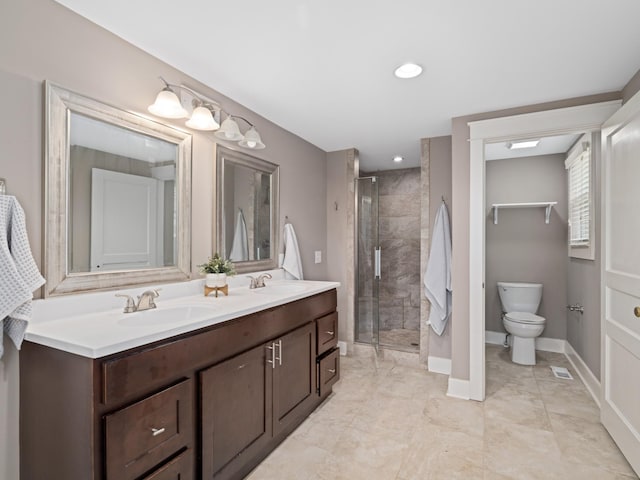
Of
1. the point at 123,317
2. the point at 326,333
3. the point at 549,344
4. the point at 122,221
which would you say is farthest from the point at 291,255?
the point at 549,344

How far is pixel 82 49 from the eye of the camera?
1579 millimetres

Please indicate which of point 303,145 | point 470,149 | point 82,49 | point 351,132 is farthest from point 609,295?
point 82,49

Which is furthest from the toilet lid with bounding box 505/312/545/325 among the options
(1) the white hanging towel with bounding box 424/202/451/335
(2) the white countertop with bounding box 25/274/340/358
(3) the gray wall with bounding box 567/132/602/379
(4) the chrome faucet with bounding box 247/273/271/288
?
(4) the chrome faucet with bounding box 247/273/271/288

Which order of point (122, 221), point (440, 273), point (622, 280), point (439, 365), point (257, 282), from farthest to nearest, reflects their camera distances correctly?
point (439, 365) → point (440, 273) → point (257, 282) → point (622, 280) → point (122, 221)

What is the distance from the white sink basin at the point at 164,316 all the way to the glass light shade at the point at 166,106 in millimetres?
1025

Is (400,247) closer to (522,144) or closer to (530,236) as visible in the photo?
(530,236)

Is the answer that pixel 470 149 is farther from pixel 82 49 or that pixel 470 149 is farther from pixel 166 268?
pixel 82 49

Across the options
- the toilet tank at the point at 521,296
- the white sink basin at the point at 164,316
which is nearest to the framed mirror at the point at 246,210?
the white sink basin at the point at 164,316

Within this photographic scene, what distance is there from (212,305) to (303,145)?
2.10 m

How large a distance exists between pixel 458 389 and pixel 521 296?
1623 mm

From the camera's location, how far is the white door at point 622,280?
1.80 metres

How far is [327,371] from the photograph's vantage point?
102 inches

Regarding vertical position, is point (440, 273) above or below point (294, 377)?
above

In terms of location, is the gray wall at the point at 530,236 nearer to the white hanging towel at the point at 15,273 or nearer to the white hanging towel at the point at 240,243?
the white hanging towel at the point at 240,243
